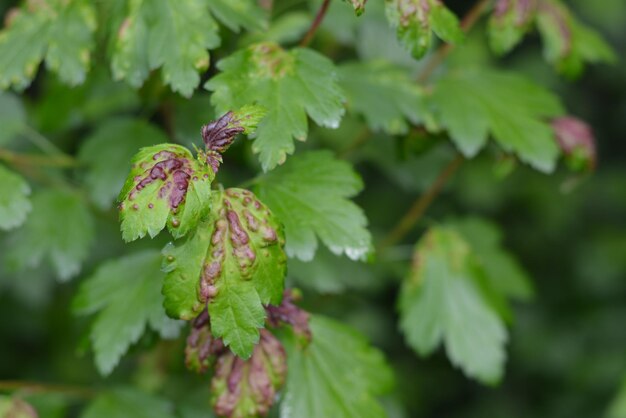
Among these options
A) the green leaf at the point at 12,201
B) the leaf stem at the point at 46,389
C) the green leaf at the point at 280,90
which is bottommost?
the leaf stem at the point at 46,389

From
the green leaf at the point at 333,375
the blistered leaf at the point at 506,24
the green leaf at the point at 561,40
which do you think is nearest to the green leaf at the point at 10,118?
the green leaf at the point at 333,375

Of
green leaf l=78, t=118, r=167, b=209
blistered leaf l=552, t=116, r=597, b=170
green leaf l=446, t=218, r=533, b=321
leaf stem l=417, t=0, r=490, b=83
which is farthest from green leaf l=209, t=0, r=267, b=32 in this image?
green leaf l=446, t=218, r=533, b=321

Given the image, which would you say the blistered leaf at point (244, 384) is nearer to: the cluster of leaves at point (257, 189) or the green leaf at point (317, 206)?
the cluster of leaves at point (257, 189)

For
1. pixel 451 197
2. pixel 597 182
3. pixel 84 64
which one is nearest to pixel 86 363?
pixel 451 197

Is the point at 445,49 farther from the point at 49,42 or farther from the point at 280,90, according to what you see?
the point at 49,42

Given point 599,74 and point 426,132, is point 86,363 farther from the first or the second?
point 599,74

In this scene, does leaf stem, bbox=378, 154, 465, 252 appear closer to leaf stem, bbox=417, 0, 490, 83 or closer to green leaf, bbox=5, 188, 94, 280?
leaf stem, bbox=417, 0, 490, 83
